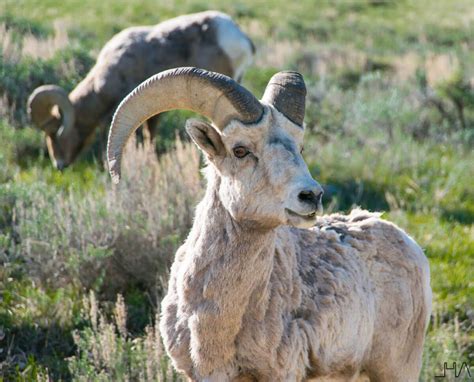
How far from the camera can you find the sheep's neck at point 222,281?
423cm

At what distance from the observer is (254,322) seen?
170 inches

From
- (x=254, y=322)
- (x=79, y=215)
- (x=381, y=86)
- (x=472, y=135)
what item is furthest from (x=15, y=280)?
(x=381, y=86)

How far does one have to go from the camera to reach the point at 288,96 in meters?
4.36

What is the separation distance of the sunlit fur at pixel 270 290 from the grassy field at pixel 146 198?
4.03ft

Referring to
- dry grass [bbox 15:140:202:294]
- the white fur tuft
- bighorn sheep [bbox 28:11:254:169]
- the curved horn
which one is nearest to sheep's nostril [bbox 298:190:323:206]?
the curved horn

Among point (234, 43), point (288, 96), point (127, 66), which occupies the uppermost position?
point (288, 96)

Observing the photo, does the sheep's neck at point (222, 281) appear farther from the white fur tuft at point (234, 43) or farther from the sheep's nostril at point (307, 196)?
the white fur tuft at point (234, 43)

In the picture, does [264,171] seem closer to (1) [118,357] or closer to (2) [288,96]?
(2) [288,96]

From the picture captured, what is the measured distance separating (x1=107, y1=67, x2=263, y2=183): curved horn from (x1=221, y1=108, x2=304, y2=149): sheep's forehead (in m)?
0.04

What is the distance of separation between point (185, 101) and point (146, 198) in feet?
10.2

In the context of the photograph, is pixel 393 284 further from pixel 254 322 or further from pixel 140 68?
pixel 140 68

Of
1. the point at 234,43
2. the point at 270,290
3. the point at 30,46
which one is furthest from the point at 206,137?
the point at 30,46

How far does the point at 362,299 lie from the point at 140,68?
20.9ft

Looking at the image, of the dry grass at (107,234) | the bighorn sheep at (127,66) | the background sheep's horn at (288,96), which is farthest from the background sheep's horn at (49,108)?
the background sheep's horn at (288,96)
